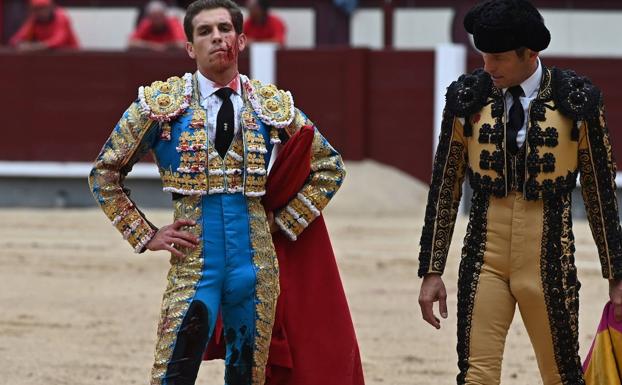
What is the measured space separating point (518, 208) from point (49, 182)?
8.21m

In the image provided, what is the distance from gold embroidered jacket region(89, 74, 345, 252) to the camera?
3.63m

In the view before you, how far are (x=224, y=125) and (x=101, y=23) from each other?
9.80 metres

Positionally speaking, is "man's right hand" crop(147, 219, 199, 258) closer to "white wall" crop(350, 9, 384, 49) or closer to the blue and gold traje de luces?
the blue and gold traje de luces

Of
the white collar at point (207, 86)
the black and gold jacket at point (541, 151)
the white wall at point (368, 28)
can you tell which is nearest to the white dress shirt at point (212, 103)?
the white collar at point (207, 86)

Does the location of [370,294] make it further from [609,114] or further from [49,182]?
[49,182]

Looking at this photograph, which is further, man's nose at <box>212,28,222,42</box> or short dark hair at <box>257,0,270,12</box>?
short dark hair at <box>257,0,270,12</box>

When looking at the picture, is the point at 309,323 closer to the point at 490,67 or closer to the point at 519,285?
the point at 519,285

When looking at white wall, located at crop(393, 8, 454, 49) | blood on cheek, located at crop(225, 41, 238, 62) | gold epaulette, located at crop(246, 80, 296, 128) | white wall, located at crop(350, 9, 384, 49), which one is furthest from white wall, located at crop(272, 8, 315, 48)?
blood on cheek, located at crop(225, 41, 238, 62)

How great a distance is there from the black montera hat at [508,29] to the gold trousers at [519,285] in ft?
1.20

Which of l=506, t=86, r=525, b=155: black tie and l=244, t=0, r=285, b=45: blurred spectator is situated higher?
l=506, t=86, r=525, b=155: black tie

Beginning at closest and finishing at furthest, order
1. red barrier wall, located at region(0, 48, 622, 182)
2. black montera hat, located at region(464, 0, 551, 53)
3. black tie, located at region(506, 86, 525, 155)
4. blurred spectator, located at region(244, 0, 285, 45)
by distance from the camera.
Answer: black montera hat, located at region(464, 0, 551, 53), black tie, located at region(506, 86, 525, 155), red barrier wall, located at region(0, 48, 622, 182), blurred spectator, located at region(244, 0, 285, 45)

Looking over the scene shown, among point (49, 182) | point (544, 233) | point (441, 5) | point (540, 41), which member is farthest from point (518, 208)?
point (441, 5)

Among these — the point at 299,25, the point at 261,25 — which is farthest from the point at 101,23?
the point at 261,25

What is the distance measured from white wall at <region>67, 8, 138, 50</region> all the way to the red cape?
9.56m
